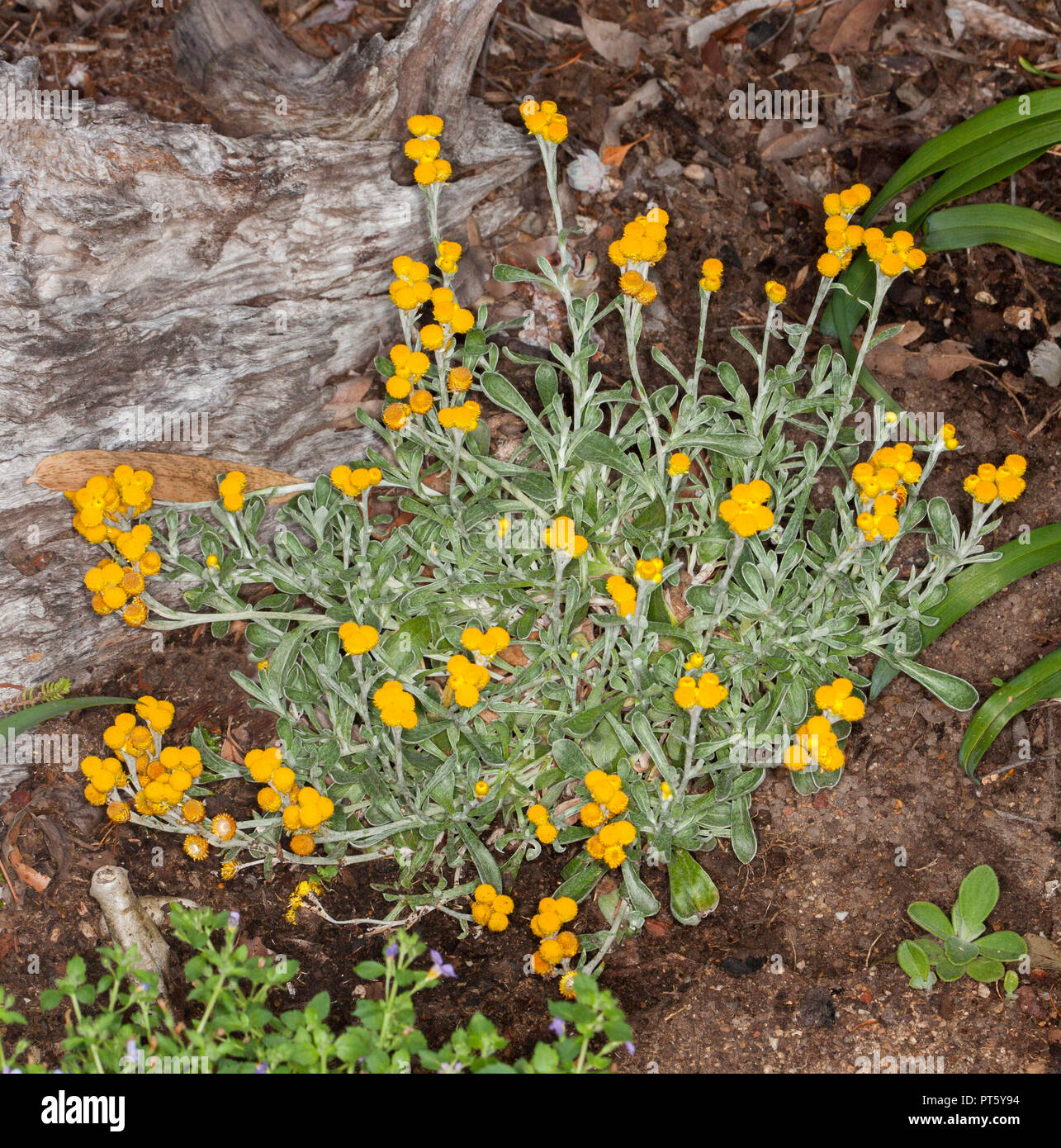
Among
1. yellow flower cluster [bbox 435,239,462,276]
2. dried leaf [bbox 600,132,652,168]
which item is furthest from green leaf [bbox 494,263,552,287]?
dried leaf [bbox 600,132,652,168]

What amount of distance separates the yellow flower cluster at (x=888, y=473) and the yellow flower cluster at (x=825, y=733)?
0.48m

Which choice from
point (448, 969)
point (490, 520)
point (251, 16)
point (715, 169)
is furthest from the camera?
point (715, 169)

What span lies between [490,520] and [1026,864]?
1.82m

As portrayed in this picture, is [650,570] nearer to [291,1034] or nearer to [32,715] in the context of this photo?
[291,1034]

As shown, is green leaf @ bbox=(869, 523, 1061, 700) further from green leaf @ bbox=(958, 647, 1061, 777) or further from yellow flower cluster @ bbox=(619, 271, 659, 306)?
yellow flower cluster @ bbox=(619, 271, 659, 306)

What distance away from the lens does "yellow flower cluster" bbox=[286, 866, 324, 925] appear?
2.79 m

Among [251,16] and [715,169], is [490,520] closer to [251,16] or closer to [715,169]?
[715,169]

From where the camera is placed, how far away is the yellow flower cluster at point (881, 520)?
2484 mm

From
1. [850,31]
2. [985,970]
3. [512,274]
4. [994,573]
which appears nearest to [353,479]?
[512,274]

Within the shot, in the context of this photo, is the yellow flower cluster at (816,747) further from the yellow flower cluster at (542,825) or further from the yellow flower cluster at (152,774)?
the yellow flower cluster at (152,774)

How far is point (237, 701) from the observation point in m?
3.36

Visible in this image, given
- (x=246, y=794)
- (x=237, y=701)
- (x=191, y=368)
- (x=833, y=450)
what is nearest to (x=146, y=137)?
(x=191, y=368)

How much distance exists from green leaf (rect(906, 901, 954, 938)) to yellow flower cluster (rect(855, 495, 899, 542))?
40.7 inches

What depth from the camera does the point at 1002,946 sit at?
8.95ft
